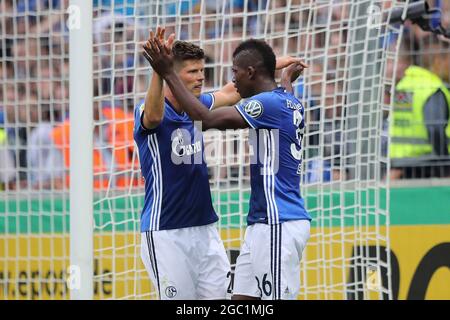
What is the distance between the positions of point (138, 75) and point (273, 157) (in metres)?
1.77

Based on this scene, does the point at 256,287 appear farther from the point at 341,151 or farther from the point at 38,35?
the point at 38,35

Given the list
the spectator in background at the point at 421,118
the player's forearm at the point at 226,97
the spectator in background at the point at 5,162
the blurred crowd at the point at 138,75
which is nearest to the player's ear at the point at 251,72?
the player's forearm at the point at 226,97

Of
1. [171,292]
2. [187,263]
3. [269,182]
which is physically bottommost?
[171,292]

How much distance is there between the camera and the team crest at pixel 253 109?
5695 mm

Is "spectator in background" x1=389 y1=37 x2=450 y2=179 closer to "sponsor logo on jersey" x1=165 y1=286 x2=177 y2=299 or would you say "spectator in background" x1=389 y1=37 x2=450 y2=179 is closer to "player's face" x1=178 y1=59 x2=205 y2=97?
"player's face" x1=178 y1=59 x2=205 y2=97

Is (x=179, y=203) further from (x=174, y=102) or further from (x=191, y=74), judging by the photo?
(x=191, y=74)

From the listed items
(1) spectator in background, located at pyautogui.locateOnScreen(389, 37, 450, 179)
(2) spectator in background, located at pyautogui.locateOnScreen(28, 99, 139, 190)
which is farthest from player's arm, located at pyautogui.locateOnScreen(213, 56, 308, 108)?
(1) spectator in background, located at pyautogui.locateOnScreen(389, 37, 450, 179)

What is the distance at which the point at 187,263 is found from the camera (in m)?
6.02

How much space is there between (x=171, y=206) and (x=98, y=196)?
1.65 metres

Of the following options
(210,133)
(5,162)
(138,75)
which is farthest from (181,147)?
(5,162)

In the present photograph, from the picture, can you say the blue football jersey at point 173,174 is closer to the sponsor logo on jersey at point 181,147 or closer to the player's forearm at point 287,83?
the sponsor logo on jersey at point 181,147

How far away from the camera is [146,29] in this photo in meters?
7.10
